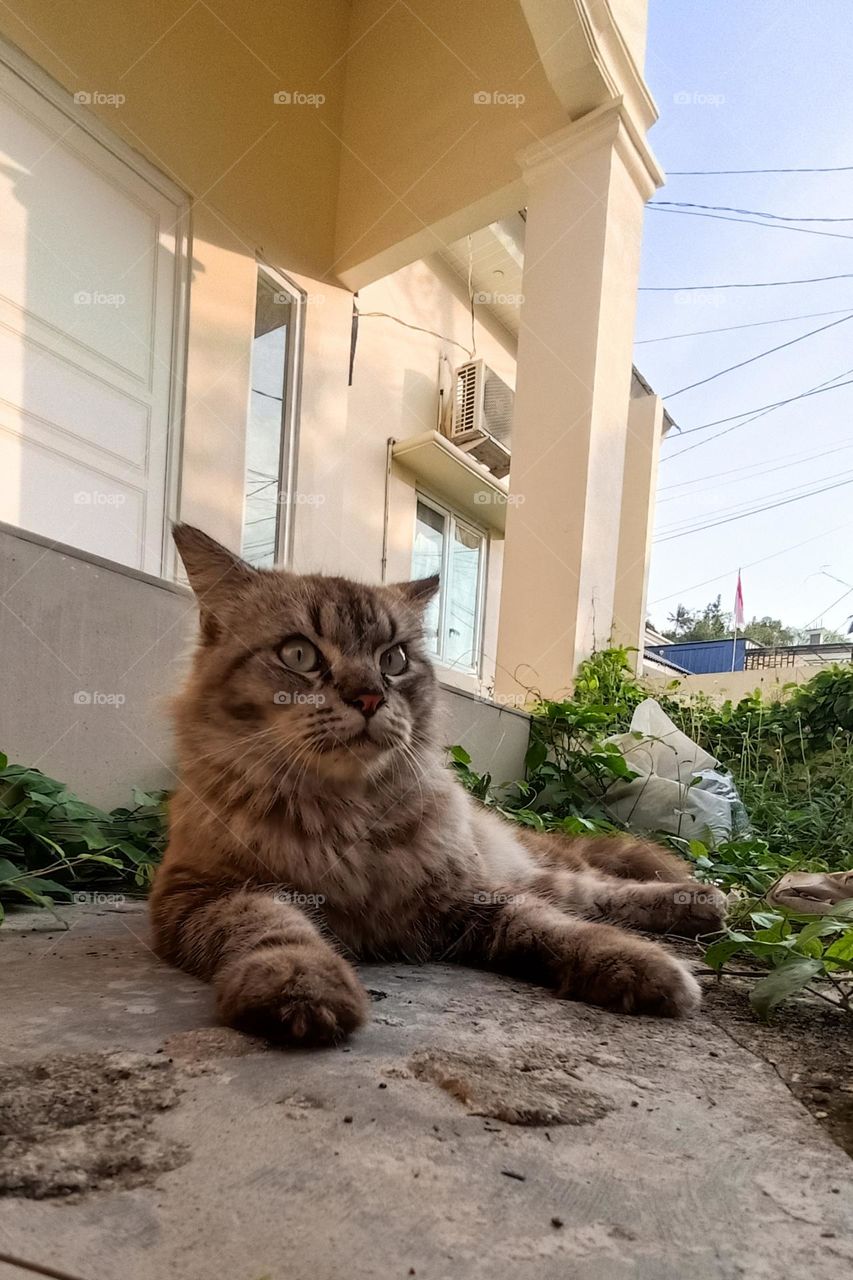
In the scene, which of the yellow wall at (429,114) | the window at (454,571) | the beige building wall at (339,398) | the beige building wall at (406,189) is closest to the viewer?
the beige building wall at (406,189)

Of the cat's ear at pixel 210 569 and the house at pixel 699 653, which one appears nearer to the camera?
the cat's ear at pixel 210 569

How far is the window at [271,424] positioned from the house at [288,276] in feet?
0.07

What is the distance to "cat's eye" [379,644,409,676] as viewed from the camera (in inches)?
72.1

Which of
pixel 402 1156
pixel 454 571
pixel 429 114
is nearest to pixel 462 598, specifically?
pixel 454 571

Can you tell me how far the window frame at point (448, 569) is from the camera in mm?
7423

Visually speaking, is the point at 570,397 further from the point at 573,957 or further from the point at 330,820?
the point at 573,957

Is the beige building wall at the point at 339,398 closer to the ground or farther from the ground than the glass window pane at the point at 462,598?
farther from the ground

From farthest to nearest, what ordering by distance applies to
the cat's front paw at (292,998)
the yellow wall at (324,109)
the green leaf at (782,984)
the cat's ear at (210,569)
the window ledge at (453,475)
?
the window ledge at (453,475), the yellow wall at (324,109), the cat's ear at (210,569), the green leaf at (782,984), the cat's front paw at (292,998)

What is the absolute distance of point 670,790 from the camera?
3.72m

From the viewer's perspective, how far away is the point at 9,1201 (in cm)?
59

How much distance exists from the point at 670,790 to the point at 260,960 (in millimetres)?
3003

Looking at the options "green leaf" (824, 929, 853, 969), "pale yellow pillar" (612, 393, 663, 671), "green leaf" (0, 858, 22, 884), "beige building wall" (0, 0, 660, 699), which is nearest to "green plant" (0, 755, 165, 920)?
"green leaf" (0, 858, 22, 884)

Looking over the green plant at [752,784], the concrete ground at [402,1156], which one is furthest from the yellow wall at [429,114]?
the concrete ground at [402,1156]

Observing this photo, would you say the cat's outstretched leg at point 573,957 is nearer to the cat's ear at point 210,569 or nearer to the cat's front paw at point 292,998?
the cat's front paw at point 292,998
